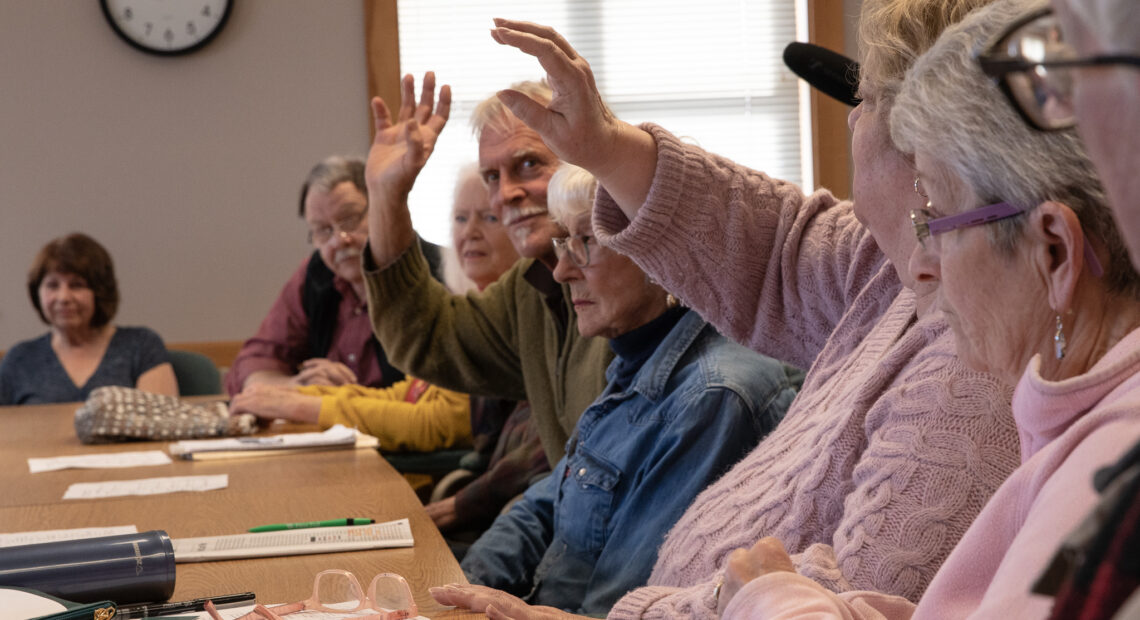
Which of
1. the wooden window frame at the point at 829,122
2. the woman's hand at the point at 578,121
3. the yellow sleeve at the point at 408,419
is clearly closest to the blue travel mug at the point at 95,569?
the woman's hand at the point at 578,121

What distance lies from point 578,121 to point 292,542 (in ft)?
2.29

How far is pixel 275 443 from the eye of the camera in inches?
95.3

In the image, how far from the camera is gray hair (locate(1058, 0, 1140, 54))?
0.39 meters

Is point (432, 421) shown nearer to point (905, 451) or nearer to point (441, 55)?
point (905, 451)

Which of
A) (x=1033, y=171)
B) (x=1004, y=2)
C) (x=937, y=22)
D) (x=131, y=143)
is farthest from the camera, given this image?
(x=131, y=143)

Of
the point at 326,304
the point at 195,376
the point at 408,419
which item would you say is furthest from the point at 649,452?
A: the point at 195,376

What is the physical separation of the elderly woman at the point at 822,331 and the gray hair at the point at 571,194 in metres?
0.17

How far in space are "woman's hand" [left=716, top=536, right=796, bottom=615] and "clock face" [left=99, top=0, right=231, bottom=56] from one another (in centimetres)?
411

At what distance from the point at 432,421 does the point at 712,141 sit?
8.46 ft

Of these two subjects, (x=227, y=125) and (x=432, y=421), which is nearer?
(x=432, y=421)

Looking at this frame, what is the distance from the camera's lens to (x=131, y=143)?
457 cm

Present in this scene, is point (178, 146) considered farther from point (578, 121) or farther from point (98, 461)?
point (578, 121)

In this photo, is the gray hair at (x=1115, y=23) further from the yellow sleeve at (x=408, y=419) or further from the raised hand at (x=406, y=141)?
the yellow sleeve at (x=408, y=419)

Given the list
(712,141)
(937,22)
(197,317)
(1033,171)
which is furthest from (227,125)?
(1033,171)
